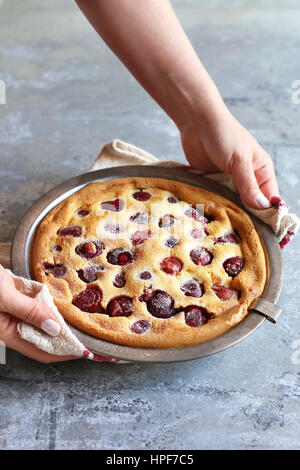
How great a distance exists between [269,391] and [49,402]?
0.60 meters

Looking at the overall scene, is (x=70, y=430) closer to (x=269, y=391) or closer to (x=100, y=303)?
(x=100, y=303)

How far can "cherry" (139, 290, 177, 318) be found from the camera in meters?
1.57

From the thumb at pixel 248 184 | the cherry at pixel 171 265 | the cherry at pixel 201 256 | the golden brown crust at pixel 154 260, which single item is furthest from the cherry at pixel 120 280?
the thumb at pixel 248 184

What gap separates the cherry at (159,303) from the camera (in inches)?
61.9

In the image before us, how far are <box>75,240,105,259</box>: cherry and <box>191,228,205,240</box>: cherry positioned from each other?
0.93 ft

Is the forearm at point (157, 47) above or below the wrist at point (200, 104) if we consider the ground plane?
above

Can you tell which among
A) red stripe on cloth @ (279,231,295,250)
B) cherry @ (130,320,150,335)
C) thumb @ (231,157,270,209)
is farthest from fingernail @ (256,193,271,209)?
cherry @ (130,320,150,335)

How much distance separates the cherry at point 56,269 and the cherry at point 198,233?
41 centimetres

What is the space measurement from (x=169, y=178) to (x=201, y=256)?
1.25 ft

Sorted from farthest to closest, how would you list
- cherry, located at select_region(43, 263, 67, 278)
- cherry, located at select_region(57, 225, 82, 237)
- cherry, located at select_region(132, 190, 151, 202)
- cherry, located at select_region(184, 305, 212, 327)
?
cherry, located at select_region(132, 190, 151, 202), cherry, located at select_region(57, 225, 82, 237), cherry, located at select_region(43, 263, 67, 278), cherry, located at select_region(184, 305, 212, 327)

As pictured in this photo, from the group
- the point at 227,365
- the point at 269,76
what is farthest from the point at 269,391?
the point at 269,76

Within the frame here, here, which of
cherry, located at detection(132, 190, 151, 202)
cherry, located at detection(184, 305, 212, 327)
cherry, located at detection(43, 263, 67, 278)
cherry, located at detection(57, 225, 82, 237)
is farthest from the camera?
cherry, located at detection(132, 190, 151, 202)

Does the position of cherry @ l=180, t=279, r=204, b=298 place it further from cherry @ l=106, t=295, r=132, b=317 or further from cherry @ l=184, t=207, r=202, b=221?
cherry @ l=184, t=207, r=202, b=221

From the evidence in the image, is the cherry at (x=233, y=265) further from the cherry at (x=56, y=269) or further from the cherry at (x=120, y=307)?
the cherry at (x=56, y=269)
